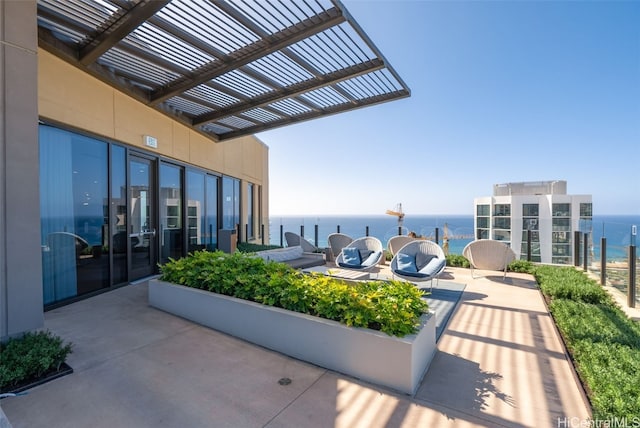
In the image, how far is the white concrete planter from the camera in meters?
2.17

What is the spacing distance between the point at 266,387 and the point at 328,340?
2.00ft

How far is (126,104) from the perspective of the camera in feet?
16.9

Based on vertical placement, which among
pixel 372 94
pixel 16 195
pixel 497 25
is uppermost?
pixel 497 25

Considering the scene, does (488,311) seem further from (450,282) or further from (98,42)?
(98,42)

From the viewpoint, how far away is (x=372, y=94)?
5.33 m

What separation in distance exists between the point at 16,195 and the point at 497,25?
8.99m

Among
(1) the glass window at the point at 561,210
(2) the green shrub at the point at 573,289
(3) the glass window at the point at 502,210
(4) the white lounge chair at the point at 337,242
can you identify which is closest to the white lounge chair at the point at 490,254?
(2) the green shrub at the point at 573,289

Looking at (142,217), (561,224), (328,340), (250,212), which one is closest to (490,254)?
(328,340)

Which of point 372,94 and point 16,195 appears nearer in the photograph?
point 16,195

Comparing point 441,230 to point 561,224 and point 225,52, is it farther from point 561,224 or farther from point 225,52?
point 561,224

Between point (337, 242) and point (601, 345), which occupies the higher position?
point (337, 242)

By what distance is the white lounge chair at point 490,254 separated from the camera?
601cm

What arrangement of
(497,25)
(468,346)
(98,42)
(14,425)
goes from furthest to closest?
(497,25) → (98,42) → (468,346) → (14,425)

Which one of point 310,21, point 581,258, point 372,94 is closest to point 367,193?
point 581,258
